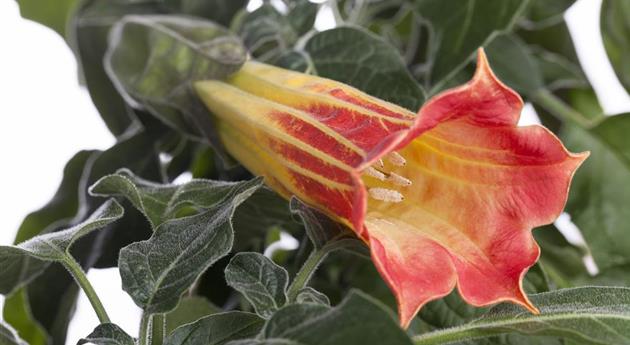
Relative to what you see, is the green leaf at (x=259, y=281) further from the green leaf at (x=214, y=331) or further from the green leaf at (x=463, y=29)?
the green leaf at (x=463, y=29)

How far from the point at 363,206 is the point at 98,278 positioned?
435 mm

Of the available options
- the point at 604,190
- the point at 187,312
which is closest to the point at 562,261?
the point at 604,190

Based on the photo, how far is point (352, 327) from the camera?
25 cm

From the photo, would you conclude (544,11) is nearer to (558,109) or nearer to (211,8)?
(558,109)

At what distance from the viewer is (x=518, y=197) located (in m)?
0.34

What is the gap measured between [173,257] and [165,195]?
52 mm

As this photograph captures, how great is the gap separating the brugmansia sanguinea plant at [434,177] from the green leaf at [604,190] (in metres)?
0.26

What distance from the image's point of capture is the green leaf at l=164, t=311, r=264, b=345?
0.32 meters

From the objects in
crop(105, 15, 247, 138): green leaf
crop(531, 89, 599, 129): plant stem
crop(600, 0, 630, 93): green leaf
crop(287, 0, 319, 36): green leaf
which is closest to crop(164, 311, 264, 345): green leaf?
crop(105, 15, 247, 138): green leaf

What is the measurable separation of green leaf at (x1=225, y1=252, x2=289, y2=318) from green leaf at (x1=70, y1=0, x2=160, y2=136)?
286 mm

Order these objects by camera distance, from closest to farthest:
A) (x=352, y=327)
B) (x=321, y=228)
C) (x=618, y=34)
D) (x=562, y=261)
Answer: (x=352, y=327) → (x=321, y=228) → (x=562, y=261) → (x=618, y=34)

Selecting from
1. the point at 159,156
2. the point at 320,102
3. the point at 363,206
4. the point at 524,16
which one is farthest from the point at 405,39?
the point at 363,206

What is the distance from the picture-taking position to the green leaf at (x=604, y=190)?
1.95 ft

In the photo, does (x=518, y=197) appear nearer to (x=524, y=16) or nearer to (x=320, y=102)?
(x=320, y=102)
